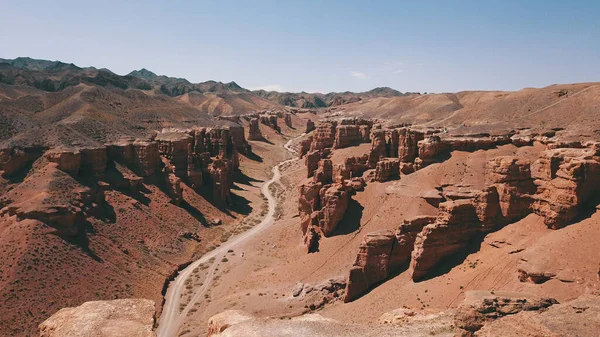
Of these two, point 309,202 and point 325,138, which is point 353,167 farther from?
point 325,138

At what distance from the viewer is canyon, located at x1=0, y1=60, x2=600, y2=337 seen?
79.7 feet

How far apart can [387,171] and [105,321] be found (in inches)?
1648

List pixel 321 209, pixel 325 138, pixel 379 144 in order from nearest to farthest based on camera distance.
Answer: pixel 321 209, pixel 379 144, pixel 325 138

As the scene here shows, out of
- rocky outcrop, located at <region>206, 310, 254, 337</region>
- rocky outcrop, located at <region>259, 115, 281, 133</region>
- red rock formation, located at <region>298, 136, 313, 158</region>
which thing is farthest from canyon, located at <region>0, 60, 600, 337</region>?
rocky outcrop, located at <region>259, 115, 281, 133</region>

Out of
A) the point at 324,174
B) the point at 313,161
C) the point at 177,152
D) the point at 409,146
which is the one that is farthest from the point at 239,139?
the point at 409,146

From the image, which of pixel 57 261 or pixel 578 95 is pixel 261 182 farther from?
pixel 578 95

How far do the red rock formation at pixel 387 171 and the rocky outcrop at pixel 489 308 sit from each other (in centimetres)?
3599

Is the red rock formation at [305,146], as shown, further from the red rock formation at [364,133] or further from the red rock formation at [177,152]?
the red rock formation at [177,152]

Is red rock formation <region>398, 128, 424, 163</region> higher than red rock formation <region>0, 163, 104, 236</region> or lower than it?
higher

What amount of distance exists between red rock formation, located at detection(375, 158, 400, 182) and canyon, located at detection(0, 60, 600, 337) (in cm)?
26

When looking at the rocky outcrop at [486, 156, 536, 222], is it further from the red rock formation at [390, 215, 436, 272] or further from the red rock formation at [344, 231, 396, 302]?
the red rock formation at [344, 231, 396, 302]

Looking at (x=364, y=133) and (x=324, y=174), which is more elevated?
(x=364, y=133)

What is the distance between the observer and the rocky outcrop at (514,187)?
126 feet

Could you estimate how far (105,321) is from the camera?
20562 millimetres
